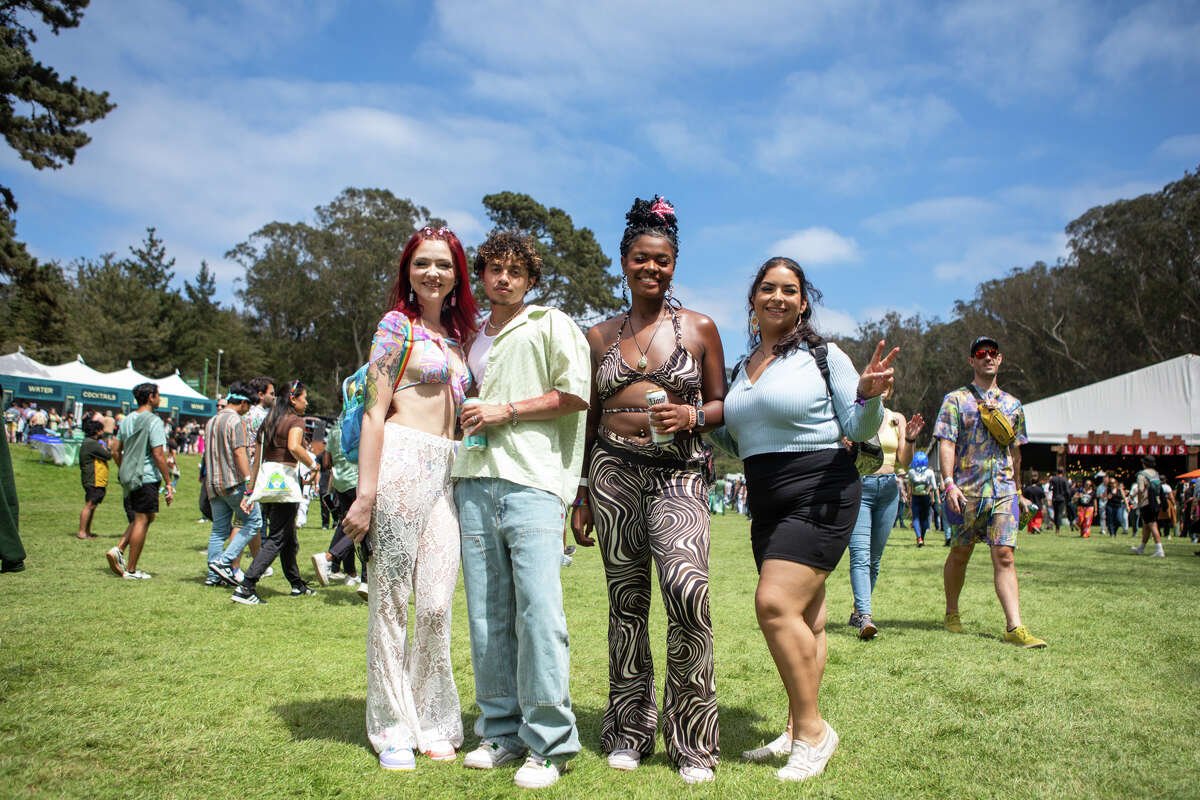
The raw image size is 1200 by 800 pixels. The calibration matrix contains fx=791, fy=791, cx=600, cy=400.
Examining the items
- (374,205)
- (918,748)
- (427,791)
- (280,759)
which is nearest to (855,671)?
(918,748)

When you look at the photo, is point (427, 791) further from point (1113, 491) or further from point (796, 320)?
point (1113, 491)

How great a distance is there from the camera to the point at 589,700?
430 cm

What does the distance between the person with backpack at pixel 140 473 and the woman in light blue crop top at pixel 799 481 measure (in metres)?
7.02

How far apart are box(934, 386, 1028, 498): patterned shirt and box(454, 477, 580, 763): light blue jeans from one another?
3963 millimetres

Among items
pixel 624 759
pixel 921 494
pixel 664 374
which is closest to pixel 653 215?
pixel 664 374

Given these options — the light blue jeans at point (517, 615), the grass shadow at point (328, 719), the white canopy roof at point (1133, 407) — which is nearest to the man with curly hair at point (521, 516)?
the light blue jeans at point (517, 615)

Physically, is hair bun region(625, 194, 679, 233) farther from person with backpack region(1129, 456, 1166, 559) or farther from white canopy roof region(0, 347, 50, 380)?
white canopy roof region(0, 347, 50, 380)

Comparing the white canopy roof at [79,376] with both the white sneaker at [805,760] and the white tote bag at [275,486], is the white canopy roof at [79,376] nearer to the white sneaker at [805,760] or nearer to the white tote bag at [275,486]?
the white tote bag at [275,486]

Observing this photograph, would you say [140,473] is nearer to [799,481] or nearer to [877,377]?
[799,481]

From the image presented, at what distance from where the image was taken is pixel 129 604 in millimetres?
6512

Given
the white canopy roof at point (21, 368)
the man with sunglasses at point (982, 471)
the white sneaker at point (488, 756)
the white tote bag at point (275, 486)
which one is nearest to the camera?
the white sneaker at point (488, 756)

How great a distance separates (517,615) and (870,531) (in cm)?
386

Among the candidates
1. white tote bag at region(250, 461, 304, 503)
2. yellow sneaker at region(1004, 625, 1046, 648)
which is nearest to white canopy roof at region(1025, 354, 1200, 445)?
yellow sneaker at region(1004, 625, 1046, 648)

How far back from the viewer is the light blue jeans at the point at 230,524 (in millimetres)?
8008
